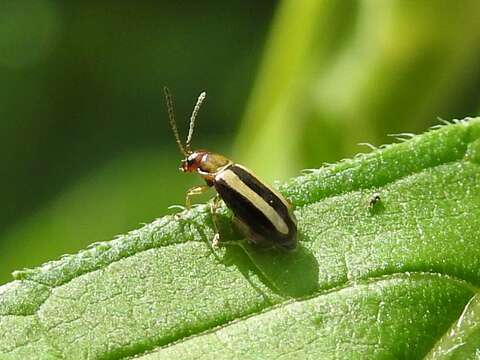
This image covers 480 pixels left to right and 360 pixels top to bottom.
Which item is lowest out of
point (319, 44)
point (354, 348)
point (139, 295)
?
point (354, 348)

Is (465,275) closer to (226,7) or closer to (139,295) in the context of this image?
(139,295)

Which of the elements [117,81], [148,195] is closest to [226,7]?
[117,81]

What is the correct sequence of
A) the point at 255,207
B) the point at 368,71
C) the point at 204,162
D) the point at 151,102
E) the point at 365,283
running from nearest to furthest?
the point at 365,283 → the point at 255,207 → the point at 204,162 → the point at 368,71 → the point at 151,102

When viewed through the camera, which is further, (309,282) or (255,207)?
(255,207)

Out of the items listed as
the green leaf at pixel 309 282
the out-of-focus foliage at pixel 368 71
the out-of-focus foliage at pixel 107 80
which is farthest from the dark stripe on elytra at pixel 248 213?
the out-of-focus foliage at pixel 107 80

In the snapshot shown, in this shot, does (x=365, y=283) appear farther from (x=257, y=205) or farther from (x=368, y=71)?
(x=368, y=71)

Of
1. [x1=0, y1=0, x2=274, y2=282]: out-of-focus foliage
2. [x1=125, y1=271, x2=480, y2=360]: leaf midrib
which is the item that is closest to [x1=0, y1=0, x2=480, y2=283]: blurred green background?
[x1=0, y1=0, x2=274, y2=282]: out-of-focus foliage

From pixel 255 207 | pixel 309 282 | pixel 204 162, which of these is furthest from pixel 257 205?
pixel 204 162
